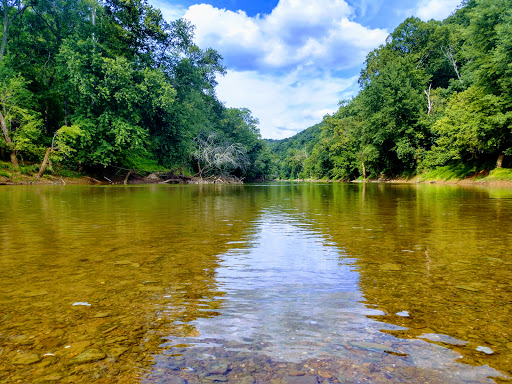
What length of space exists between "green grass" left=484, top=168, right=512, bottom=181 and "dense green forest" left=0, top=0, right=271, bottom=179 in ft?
95.0

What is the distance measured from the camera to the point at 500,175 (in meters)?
27.2

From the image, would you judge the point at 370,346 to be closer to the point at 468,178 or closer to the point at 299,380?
the point at 299,380

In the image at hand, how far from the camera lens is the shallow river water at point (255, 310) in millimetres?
1678

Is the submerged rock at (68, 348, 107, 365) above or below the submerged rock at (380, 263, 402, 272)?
above

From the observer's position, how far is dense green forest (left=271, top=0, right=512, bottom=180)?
1050 inches

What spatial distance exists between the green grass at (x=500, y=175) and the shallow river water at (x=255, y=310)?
26932mm

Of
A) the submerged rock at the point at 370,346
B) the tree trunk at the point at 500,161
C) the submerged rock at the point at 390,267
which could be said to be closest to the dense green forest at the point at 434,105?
the tree trunk at the point at 500,161

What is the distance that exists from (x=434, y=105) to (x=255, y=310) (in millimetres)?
49296

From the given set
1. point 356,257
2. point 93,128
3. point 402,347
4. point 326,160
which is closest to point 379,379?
point 402,347

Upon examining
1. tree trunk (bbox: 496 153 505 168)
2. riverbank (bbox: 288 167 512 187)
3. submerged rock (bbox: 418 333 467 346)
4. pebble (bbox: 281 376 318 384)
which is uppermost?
tree trunk (bbox: 496 153 505 168)

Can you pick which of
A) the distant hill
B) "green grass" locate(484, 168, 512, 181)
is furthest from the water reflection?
the distant hill

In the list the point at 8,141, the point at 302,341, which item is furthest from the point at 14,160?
the point at 302,341

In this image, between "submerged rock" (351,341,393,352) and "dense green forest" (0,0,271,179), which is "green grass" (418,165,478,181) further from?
"submerged rock" (351,341,393,352)

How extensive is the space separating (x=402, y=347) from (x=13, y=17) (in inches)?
1473
